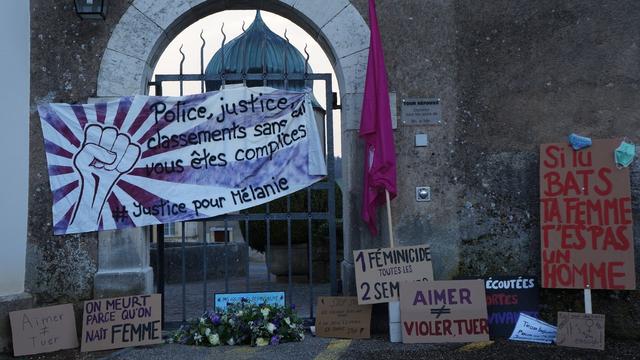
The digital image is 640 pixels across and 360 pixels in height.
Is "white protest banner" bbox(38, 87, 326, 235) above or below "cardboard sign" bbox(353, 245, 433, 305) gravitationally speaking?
above

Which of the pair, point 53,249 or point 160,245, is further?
point 160,245

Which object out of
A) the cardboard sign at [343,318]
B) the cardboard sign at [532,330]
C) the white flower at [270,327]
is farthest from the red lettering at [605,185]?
the white flower at [270,327]

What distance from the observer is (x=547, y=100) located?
5273 mm

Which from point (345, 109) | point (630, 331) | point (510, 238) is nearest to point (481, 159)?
point (510, 238)

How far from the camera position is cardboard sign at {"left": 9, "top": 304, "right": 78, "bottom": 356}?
4.68 m

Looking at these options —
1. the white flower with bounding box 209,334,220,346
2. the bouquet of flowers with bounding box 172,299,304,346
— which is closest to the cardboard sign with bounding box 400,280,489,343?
the bouquet of flowers with bounding box 172,299,304,346

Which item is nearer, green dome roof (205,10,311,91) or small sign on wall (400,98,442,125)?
small sign on wall (400,98,442,125)

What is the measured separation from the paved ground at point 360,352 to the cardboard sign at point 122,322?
4.2 inches

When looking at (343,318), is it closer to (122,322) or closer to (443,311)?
(443,311)

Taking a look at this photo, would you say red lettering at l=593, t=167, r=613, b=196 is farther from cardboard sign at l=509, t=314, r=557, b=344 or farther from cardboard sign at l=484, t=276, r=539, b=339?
cardboard sign at l=509, t=314, r=557, b=344

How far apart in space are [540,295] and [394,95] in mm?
2141

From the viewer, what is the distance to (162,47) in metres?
5.44

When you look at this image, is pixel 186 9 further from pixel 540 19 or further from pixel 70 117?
pixel 540 19

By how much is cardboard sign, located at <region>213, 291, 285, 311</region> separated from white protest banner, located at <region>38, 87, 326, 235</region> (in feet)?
2.35
